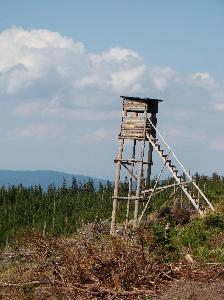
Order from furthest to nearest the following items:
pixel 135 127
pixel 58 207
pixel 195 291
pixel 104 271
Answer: pixel 58 207 < pixel 135 127 < pixel 104 271 < pixel 195 291

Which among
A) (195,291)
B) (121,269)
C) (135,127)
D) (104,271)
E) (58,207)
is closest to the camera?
(195,291)

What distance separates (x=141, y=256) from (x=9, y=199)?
176ft

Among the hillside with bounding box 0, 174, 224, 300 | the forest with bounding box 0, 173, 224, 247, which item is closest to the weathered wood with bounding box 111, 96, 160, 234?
the hillside with bounding box 0, 174, 224, 300

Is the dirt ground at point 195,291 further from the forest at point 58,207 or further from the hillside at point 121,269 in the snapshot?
the forest at point 58,207

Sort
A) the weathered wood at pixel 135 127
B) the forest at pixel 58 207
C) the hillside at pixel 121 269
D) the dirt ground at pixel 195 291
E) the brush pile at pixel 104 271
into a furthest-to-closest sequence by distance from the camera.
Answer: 1. the forest at pixel 58 207
2. the weathered wood at pixel 135 127
3. the brush pile at pixel 104 271
4. the hillside at pixel 121 269
5. the dirt ground at pixel 195 291

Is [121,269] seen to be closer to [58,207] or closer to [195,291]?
→ [195,291]

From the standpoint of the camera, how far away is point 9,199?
211ft

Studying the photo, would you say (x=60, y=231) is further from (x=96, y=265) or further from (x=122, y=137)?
(x=96, y=265)

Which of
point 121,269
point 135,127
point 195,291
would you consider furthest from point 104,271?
point 135,127

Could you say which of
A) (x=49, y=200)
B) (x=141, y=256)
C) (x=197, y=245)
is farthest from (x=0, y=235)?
(x=141, y=256)

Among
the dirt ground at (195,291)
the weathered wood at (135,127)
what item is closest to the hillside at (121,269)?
the dirt ground at (195,291)

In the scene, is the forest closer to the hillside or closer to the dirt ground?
the hillside

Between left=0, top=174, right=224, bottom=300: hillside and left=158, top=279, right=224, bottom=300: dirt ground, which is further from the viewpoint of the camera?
left=0, top=174, right=224, bottom=300: hillside

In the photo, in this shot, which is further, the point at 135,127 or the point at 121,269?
the point at 135,127
